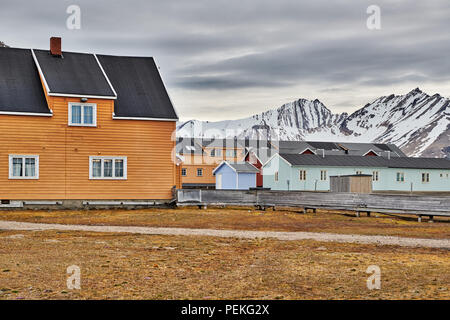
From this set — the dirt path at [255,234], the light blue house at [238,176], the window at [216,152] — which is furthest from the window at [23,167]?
the window at [216,152]

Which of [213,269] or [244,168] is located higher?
[244,168]

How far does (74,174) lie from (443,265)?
26253mm

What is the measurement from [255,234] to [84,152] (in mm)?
17720

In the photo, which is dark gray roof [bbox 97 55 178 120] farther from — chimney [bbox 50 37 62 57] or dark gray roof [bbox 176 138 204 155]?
dark gray roof [bbox 176 138 204 155]

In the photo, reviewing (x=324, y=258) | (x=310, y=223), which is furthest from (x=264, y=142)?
(x=324, y=258)

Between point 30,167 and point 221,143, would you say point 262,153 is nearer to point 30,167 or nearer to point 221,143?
point 221,143

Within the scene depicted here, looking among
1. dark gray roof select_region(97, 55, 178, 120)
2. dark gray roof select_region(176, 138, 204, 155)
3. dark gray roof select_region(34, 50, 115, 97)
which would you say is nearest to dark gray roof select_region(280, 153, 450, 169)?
dark gray roof select_region(97, 55, 178, 120)

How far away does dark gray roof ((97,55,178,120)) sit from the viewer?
37.4 metres

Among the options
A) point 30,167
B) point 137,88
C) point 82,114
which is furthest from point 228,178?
point 30,167

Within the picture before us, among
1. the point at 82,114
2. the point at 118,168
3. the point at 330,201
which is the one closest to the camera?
the point at 330,201

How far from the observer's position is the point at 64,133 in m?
35.4

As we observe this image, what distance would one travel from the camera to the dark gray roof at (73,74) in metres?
35.9

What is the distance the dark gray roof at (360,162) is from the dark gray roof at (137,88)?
89.1 ft

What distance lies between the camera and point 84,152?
35781 millimetres
